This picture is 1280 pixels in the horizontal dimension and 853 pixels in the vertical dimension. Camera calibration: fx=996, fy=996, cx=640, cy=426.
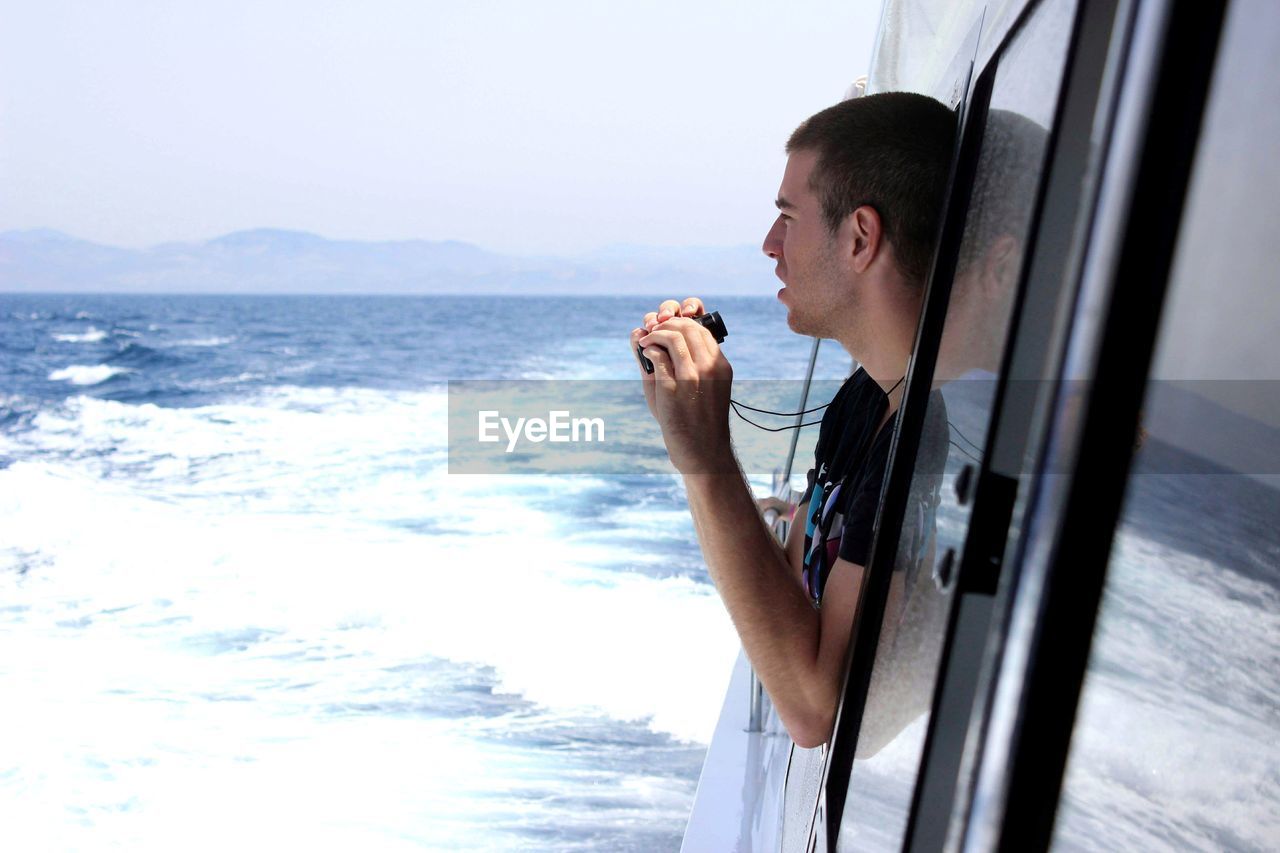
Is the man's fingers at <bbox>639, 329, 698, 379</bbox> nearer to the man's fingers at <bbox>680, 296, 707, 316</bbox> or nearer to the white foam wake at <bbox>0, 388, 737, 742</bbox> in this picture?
the man's fingers at <bbox>680, 296, 707, 316</bbox>

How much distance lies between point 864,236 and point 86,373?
17.7 metres

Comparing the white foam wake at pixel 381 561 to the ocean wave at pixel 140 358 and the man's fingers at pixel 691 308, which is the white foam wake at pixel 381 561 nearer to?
the man's fingers at pixel 691 308

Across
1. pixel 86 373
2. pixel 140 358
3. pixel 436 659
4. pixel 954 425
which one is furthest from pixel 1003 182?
pixel 140 358

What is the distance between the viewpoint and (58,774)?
11.1ft

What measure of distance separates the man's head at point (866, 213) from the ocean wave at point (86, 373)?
16001mm

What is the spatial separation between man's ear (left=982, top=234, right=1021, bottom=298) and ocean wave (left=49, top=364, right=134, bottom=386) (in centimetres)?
1637

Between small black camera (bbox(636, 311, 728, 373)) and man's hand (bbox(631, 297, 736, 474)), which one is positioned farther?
small black camera (bbox(636, 311, 728, 373))

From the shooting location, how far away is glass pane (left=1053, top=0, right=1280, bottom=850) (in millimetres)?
328

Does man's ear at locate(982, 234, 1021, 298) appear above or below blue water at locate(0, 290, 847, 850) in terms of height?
above

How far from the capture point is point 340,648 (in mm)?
4574

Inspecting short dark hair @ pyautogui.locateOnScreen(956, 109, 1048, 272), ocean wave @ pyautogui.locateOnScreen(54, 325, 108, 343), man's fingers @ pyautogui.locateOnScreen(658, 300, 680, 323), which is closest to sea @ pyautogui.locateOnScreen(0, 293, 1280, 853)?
short dark hair @ pyautogui.locateOnScreen(956, 109, 1048, 272)

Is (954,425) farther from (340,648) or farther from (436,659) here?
(340,648)

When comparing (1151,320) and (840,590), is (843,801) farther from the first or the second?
(1151,320)

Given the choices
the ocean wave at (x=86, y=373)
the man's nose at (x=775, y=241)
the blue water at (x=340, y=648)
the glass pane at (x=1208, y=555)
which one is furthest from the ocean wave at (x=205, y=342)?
the glass pane at (x=1208, y=555)
